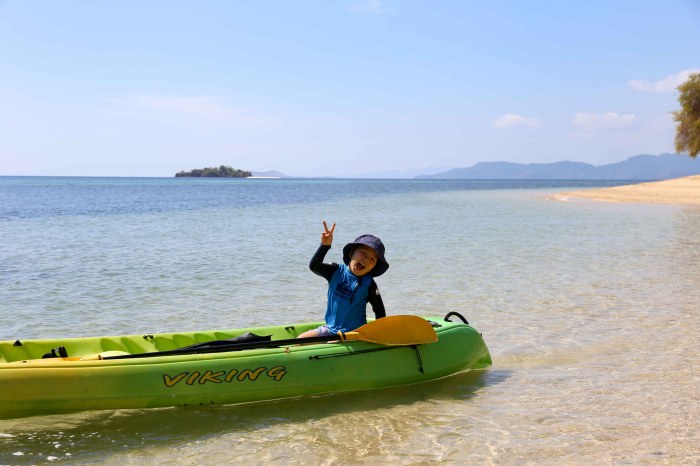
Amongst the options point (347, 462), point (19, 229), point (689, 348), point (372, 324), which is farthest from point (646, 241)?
point (19, 229)

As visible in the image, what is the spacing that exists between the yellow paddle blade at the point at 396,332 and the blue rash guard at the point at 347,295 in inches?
8.5

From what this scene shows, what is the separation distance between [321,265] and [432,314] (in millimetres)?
3486

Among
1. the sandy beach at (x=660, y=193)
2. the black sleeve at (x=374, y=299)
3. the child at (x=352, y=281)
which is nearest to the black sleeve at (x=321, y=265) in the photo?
the child at (x=352, y=281)

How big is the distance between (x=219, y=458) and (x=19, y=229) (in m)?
21.8

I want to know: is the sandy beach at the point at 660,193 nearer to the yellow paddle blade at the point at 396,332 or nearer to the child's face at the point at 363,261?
the yellow paddle blade at the point at 396,332

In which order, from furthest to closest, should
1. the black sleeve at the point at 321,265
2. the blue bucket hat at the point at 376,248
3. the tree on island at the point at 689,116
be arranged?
the tree on island at the point at 689,116 < the black sleeve at the point at 321,265 < the blue bucket hat at the point at 376,248

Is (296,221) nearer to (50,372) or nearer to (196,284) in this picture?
(196,284)

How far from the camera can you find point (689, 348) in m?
7.40

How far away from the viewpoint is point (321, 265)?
6371mm

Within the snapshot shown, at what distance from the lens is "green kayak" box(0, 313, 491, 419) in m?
5.15

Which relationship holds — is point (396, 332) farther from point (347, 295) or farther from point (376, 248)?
point (376, 248)

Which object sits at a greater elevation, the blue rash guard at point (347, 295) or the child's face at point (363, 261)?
the child's face at point (363, 261)

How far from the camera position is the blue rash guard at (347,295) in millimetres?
6320

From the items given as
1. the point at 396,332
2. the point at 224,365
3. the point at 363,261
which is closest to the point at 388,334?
the point at 396,332
